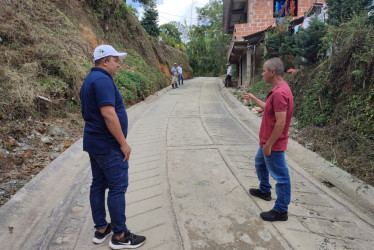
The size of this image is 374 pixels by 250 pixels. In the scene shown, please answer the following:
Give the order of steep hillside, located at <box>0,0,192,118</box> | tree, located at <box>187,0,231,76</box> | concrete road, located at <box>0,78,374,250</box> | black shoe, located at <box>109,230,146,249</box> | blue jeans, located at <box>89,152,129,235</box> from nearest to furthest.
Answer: blue jeans, located at <box>89,152,129,235</box> → black shoe, located at <box>109,230,146,249</box> → concrete road, located at <box>0,78,374,250</box> → steep hillside, located at <box>0,0,192,118</box> → tree, located at <box>187,0,231,76</box>

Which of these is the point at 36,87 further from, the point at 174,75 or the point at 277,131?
the point at 174,75

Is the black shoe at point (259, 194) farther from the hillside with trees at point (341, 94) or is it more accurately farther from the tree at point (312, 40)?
the tree at point (312, 40)

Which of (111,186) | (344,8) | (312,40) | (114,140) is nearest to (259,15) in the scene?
(312,40)

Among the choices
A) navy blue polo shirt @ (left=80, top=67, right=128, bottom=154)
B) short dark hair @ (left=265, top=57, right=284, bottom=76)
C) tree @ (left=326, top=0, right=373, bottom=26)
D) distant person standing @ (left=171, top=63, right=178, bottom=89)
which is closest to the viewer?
navy blue polo shirt @ (left=80, top=67, right=128, bottom=154)

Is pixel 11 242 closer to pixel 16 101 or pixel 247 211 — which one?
pixel 247 211

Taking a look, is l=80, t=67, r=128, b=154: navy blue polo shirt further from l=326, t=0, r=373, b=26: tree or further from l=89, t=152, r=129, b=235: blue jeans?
l=326, t=0, r=373, b=26: tree

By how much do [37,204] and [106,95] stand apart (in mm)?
2016

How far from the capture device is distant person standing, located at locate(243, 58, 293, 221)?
8.59ft

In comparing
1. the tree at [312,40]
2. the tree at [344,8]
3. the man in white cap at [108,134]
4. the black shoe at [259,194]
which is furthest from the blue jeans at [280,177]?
the tree at [312,40]

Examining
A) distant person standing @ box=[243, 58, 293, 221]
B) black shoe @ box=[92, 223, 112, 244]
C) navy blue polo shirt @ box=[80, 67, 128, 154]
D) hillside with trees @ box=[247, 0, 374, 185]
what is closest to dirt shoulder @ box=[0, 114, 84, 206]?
black shoe @ box=[92, 223, 112, 244]

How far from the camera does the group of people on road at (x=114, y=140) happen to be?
7.36 ft

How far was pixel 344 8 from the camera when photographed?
7082 mm

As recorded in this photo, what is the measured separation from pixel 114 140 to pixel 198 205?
4.80ft

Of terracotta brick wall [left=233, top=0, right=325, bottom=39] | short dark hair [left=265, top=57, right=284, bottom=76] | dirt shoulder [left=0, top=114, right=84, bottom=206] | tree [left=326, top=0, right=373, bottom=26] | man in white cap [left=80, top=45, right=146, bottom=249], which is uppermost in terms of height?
terracotta brick wall [left=233, top=0, right=325, bottom=39]
